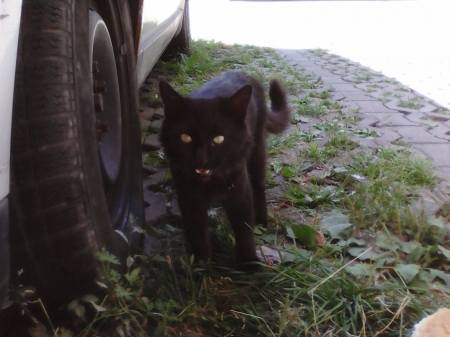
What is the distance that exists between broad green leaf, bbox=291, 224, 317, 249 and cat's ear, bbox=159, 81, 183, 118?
0.71 metres

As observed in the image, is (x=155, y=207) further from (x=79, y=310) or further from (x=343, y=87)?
(x=343, y=87)

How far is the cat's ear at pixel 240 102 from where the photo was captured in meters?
1.67

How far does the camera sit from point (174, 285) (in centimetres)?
159

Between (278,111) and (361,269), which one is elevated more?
(278,111)

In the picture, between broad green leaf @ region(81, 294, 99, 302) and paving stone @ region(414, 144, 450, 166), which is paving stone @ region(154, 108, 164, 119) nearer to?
paving stone @ region(414, 144, 450, 166)

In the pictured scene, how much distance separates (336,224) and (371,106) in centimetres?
219

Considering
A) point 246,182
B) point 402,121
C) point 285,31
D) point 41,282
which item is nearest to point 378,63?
point 402,121

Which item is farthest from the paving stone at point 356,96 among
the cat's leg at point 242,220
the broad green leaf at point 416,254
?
the cat's leg at point 242,220

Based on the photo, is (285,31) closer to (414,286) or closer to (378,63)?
(378,63)

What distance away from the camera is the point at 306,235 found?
6.26 ft

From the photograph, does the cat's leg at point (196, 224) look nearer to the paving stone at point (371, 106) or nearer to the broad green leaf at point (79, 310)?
the broad green leaf at point (79, 310)

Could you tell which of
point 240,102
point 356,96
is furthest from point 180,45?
point 240,102

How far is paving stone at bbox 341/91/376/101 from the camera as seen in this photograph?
4.16 metres

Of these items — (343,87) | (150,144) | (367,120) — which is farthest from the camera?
(343,87)
